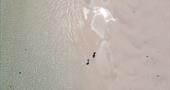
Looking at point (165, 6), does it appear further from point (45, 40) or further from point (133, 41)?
point (45, 40)

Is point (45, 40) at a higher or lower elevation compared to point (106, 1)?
lower

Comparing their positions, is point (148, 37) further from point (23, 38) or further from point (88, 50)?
point (23, 38)

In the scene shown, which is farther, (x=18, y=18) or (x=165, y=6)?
(x=18, y=18)

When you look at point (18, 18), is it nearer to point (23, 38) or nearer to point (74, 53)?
point (23, 38)

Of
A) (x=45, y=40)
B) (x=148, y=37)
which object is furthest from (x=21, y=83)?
(x=148, y=37)

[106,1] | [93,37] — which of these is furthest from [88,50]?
[106,1]

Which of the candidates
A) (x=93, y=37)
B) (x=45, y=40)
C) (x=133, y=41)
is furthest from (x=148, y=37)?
(x=45, y=40)

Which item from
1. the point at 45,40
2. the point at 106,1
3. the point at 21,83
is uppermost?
the point at 106,1

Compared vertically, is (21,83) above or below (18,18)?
below
